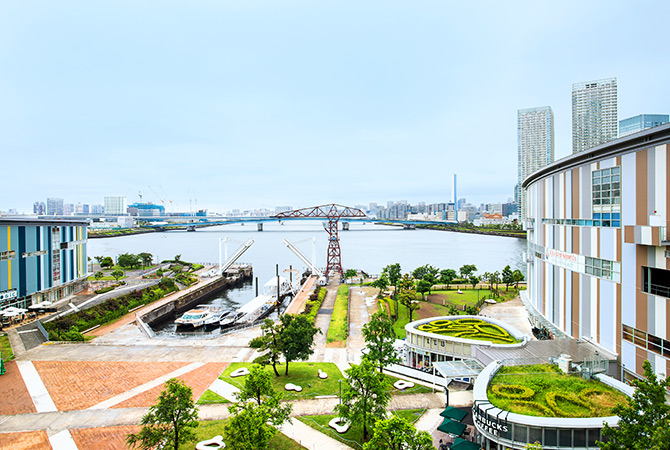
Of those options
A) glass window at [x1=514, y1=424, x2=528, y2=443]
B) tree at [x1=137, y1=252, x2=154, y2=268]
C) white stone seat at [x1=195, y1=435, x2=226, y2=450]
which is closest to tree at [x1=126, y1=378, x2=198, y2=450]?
white stone seat at [x1=195, y1=435, x2=226, y2=450]

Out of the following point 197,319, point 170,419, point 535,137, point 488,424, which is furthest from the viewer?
point 535,137

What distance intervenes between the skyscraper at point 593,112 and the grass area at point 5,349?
136016 millimetres

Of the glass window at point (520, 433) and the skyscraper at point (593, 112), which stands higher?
the skyscraper at point (593, 112)

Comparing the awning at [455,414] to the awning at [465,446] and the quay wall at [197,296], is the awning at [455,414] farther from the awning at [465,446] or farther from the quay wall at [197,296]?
the quay wall at [197,296]

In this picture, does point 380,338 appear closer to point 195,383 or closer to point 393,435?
point 393,435

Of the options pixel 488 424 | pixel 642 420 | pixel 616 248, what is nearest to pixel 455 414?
pixel 488 424

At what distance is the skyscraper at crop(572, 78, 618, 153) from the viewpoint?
368 ft

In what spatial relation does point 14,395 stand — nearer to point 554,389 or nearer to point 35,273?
point 35,273

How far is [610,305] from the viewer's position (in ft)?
46.7

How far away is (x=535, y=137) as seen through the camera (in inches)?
6678

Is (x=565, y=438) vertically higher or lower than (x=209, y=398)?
higher

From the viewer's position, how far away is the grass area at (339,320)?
2305cm

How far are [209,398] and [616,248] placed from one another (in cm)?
1703

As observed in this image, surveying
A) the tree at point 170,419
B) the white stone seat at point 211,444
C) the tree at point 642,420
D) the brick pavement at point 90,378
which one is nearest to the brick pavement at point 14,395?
the brick pavement at point 90,378
